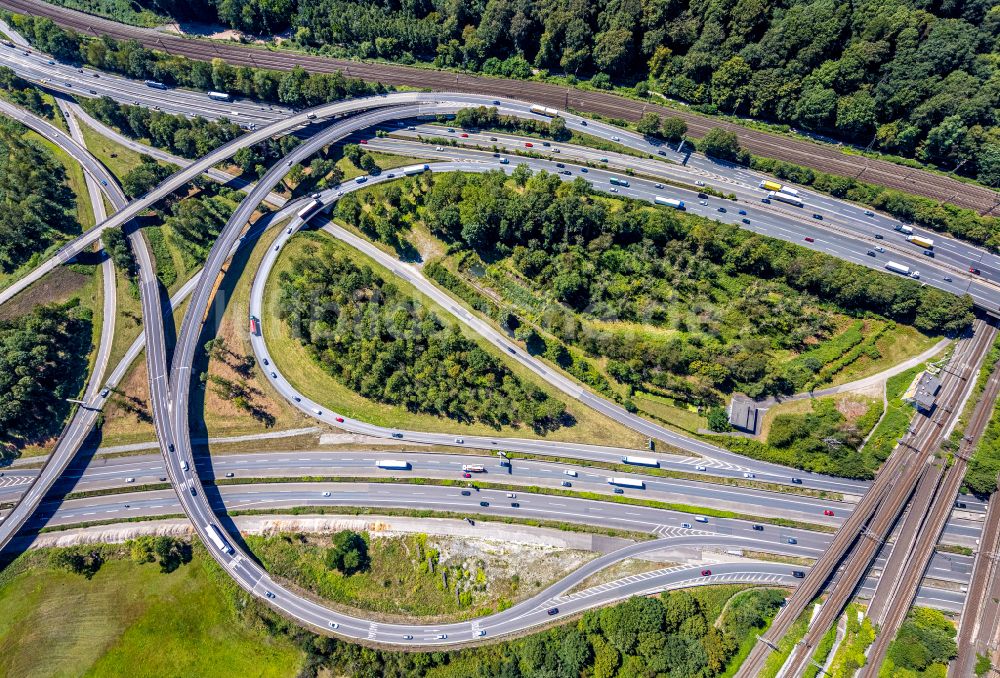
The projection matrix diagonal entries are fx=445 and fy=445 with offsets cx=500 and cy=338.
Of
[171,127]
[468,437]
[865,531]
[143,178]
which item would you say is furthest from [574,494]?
[171,127]

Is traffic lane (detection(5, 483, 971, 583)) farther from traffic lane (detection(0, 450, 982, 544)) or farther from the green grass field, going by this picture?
the green grass field

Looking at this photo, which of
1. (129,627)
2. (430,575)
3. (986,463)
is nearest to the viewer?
(986,463)

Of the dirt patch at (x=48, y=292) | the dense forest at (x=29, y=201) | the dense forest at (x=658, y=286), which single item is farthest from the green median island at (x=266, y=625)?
the dense forest at (x=29, y=201)

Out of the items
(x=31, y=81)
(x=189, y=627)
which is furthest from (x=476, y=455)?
(x=31, y=81)

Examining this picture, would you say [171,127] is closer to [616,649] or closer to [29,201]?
[29,201]

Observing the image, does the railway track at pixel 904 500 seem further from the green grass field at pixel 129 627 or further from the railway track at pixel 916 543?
the green grass field at pixel 129 627
